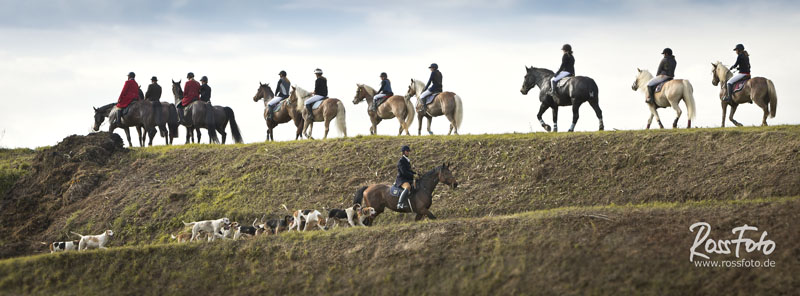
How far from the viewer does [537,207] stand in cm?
2394

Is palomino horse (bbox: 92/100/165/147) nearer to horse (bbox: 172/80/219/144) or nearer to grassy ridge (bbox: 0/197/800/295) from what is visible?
horse (bbox: 172/80/219/144)

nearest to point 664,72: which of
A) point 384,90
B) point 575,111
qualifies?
point 575,111

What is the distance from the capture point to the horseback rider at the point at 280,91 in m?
35.4

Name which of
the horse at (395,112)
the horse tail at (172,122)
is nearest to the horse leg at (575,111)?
the horse at (395,112)

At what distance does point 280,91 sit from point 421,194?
1560cm

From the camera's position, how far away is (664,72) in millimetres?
29781

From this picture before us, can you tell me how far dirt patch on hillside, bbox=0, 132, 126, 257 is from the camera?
89.5 feet

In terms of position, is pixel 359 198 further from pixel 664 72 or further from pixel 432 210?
pixel 664 72

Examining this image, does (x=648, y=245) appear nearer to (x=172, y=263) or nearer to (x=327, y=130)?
(x=172, y=263)

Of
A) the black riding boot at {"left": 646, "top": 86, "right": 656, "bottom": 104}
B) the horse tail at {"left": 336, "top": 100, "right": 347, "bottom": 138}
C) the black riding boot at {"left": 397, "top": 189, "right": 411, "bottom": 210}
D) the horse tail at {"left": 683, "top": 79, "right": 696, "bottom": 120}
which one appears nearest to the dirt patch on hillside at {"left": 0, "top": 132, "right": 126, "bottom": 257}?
the horse tail at {"left": 336, "top": 100, "right": 347, "bottom": 138}

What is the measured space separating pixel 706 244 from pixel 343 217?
27.7ft

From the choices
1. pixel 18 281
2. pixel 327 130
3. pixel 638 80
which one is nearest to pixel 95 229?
pixel 18 281

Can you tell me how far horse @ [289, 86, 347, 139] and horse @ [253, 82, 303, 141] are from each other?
33cm

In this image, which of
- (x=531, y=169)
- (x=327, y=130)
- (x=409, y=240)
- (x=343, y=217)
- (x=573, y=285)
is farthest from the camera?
(x=327, y=130)
